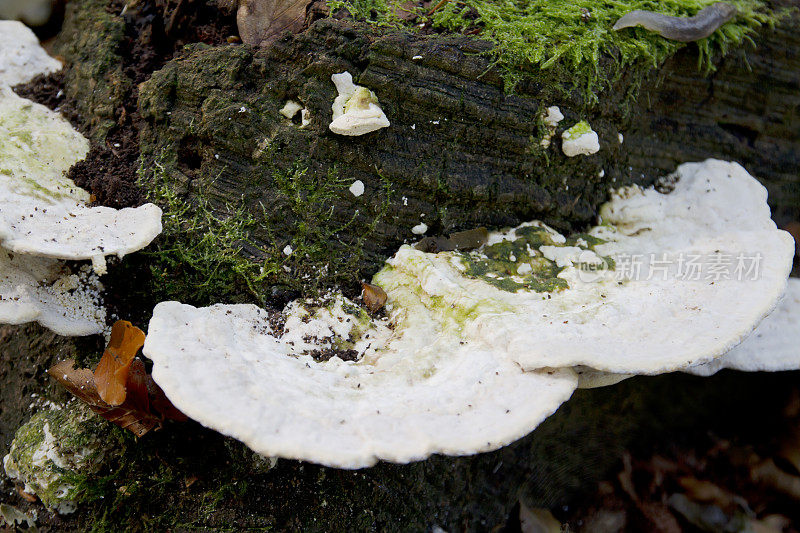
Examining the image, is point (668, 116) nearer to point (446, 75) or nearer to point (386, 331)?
point (446, 75)

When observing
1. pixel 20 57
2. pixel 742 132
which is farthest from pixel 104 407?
pixel 742 132

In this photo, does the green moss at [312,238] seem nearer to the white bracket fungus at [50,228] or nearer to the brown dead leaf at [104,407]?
the white bracket fungus at [50,228]

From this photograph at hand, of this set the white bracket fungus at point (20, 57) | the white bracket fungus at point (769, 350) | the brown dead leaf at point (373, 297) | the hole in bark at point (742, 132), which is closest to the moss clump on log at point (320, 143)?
the brown dead leaf at point (373, 297)

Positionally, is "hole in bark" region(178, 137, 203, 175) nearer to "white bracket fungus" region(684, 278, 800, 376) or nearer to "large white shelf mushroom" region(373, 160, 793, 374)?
"large white shelf mushroom" region(373, 160, 793, 374)

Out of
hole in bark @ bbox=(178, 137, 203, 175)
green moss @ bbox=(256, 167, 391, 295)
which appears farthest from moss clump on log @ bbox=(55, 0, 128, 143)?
green moss @ bbox=(256, 167, 391, 295)

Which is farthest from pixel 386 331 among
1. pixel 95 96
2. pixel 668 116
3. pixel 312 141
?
pixel 668 116

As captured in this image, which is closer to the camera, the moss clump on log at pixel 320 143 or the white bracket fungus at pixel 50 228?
the white bracket fungus at pixel 50 228
